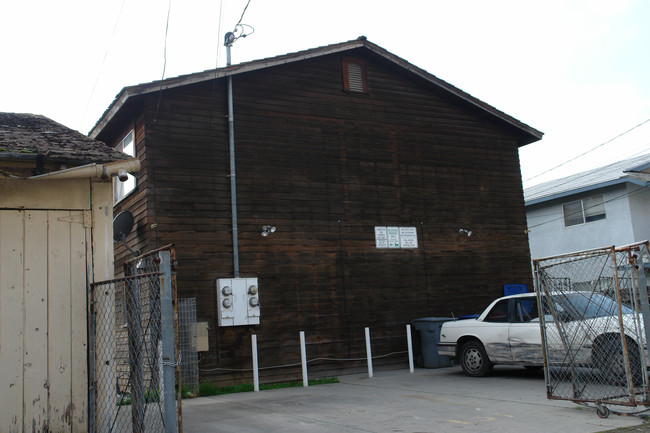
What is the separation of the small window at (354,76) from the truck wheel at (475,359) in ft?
23.1

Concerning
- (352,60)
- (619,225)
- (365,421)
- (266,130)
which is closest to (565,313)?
(365,421)

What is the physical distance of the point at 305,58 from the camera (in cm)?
1486

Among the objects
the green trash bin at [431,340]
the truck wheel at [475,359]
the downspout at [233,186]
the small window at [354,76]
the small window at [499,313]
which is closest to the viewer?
the small window at [499,313]

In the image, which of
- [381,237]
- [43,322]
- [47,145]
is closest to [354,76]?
[381,237]

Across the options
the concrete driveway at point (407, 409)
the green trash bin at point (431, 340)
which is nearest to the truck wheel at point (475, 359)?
the concrete driveway at point (407, 409)

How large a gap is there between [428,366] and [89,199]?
9.77 metres

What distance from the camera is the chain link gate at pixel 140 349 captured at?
527 cm

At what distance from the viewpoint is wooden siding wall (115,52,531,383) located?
12969mm

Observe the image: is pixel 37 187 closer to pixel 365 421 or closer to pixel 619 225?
pixel 365 421

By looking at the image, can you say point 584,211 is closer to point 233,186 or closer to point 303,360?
point 303,360

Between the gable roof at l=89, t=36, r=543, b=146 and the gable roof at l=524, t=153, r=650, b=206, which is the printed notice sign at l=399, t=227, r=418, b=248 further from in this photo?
the gable roof at l=524, t=153, r=650, b=206

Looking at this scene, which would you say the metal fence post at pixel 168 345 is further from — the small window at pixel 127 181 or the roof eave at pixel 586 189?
the roof eave at pixel 586 189

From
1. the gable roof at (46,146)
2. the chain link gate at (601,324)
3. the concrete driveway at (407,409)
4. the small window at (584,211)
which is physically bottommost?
the concrete driveway at (407,409)

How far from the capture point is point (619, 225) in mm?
23156
